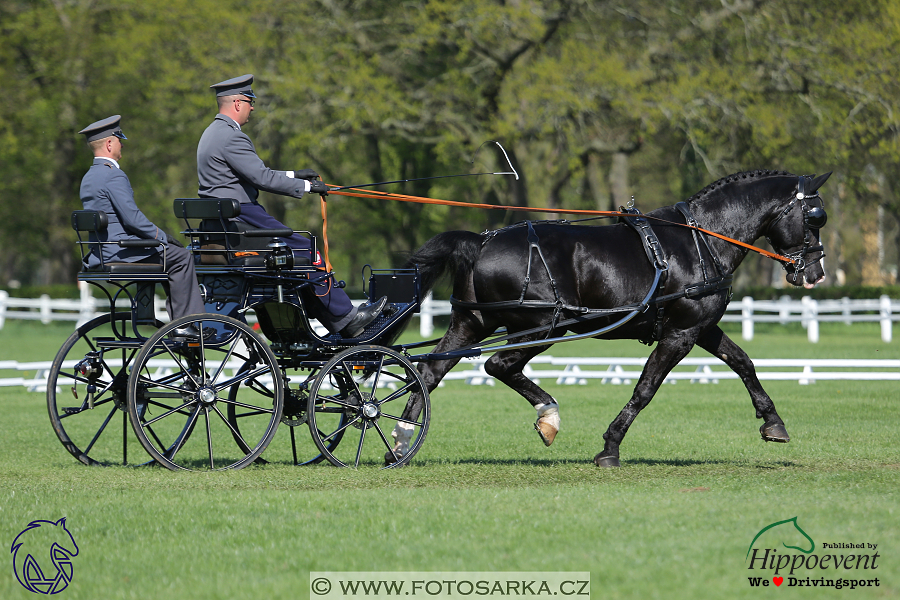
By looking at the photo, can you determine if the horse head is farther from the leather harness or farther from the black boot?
the black boot

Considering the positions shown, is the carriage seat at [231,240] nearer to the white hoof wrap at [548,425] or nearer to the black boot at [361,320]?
the black boot at [361,320]

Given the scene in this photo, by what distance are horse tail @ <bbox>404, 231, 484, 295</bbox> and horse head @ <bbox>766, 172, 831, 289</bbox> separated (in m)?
2.32

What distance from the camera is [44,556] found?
15.9 feet

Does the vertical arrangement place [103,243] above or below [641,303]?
above

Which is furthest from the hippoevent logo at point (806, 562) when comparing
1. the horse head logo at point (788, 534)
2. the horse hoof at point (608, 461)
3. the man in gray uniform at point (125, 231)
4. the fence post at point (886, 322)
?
the fence post at point (886, 322)

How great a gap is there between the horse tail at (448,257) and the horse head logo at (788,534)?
10.6ft

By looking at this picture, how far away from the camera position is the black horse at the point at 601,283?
7.52 metres

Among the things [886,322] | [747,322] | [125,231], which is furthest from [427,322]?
[125,231]

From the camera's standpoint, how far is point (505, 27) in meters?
24.5

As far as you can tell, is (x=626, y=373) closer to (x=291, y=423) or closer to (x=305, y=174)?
(x=291, y=423)

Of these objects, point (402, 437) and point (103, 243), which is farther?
point (402, 437)

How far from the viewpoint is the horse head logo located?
15.7ft

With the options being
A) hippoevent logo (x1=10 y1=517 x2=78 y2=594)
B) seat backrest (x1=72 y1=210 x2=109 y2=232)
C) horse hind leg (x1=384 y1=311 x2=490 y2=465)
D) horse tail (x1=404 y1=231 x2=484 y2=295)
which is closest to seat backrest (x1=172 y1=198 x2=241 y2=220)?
seat backrest (x1=72 y1=210 x2=109 y2=232)

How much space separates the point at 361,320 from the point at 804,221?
343cm
